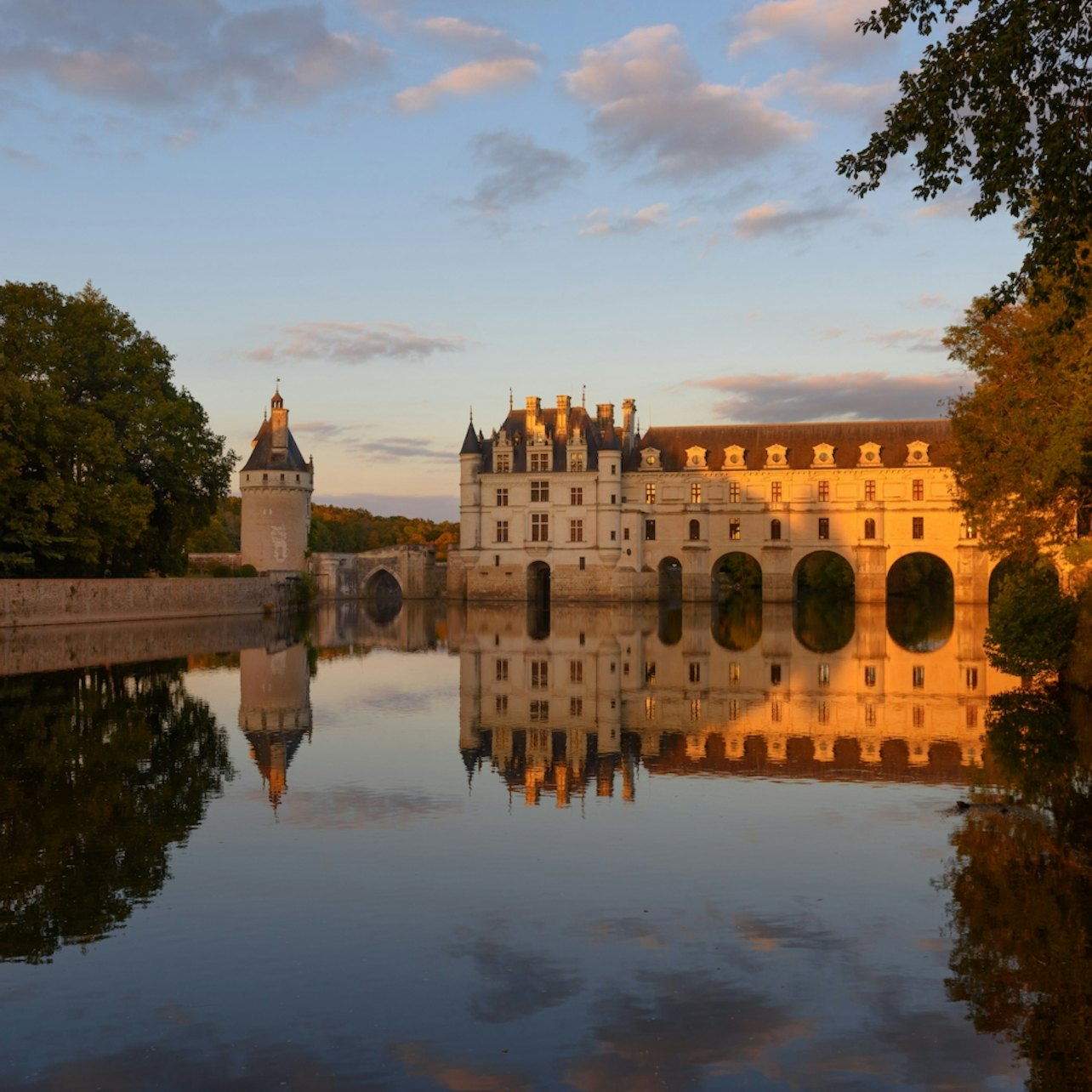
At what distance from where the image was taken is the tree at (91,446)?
37312 mm

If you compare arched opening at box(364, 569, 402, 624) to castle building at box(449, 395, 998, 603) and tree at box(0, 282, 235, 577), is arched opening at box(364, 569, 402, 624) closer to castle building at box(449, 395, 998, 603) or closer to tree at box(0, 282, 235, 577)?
castle building at box(449, 395, 998, 603)

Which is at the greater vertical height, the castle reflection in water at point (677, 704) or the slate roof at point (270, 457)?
the slate roof at point (270, 457)

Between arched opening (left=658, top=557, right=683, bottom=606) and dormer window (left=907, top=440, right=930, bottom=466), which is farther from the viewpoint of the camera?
arched opening (left=658, top=557, right=683, bottom=606)

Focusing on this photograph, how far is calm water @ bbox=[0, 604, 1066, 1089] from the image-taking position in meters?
6.14

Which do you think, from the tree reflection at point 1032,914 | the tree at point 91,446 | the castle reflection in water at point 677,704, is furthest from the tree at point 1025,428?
the tree at point 91,446

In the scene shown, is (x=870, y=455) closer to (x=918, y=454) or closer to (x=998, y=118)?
(x=918, y=454)

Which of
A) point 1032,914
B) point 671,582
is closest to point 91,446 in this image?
point 1032,914

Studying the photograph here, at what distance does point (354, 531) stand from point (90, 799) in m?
93.9

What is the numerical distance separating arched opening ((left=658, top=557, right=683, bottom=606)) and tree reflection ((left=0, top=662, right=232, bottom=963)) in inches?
1798

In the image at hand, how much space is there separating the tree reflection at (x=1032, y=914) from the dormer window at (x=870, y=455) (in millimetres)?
47754

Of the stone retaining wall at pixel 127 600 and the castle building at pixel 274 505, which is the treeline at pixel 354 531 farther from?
the stone retaining wall at pixel 127 600

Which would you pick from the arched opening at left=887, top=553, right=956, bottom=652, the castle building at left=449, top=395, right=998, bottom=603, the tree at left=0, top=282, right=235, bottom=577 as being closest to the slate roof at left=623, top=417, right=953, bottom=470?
the castle building at left=449, top=395, right=998, bottom=603

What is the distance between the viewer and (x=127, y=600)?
42.7m

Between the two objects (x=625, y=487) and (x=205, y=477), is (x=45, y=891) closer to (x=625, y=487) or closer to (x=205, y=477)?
(x=205, y=477)
